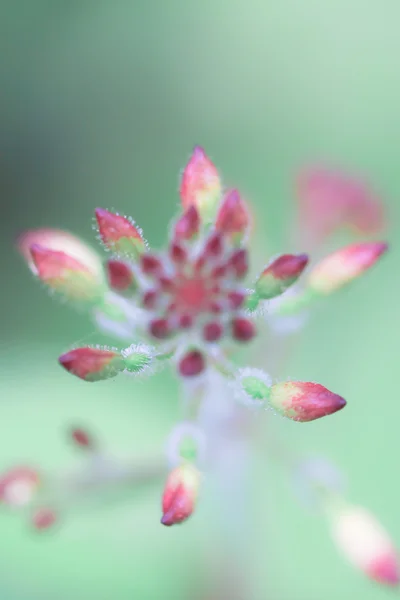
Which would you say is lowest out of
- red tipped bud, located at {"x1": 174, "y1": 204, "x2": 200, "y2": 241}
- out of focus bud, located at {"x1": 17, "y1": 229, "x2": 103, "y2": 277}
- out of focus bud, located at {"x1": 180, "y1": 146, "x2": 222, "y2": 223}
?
red tipped bud, located at {"x1": 174, "y1": 204, "x2": 200, "y2": 241}

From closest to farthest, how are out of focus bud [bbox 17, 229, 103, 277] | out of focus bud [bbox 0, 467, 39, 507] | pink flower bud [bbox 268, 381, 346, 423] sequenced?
1. pink flower bud [bbox 268, 381, 346, 423]
2. out of focus bud [bbox 17, 229, 103, 277]
3. out of focus bud [bbox 0, 467, 39, 507]

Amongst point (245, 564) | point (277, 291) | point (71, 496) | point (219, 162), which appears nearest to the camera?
point (277, 291)

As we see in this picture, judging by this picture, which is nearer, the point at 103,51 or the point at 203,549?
Result: the point at 203,549

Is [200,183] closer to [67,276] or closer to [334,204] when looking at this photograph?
[67,276]

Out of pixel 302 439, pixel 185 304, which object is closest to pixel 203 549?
pixel 302 439

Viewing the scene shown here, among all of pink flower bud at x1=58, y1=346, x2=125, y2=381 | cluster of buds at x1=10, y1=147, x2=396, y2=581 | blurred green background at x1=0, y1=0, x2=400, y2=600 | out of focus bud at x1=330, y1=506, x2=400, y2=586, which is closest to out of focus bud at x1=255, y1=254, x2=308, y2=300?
cluster of buds at x1=10, y1=147, x2=396, y2=581

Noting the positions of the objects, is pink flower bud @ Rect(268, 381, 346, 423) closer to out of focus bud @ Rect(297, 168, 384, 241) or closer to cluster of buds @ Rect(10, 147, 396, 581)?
cluster of buds @ Rect(10, 147, 396, 581)

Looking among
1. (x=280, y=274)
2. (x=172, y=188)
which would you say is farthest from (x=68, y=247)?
(x=172, y=188)

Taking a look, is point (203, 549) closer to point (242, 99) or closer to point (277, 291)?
point (277, 291)
